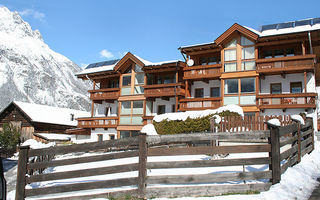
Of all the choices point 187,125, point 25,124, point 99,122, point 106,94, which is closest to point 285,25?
point 187,125

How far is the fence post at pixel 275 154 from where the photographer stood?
626 cm

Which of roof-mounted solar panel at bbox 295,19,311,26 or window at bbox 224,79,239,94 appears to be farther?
window at bbox 224,79,239,94

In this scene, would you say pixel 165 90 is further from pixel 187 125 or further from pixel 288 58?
pixel 288 58

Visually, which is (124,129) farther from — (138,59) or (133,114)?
(138,59)

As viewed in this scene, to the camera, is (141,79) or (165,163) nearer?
(165,163)

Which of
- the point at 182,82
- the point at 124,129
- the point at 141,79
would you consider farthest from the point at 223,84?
the point at 124,129

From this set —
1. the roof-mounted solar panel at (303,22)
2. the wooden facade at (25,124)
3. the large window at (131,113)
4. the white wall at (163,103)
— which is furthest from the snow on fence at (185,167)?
the wooden facade at (25,124)

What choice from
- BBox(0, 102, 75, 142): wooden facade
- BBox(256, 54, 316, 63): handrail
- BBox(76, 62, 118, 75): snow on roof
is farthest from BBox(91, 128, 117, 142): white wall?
BBox(256, 54, 316, 63): handrail

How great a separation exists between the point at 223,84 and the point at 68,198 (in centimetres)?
2150

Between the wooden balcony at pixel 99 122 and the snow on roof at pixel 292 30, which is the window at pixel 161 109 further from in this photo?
the snow on roof at pixel 292 30

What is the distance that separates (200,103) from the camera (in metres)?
26.3

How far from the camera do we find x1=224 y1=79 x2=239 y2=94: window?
2605cm

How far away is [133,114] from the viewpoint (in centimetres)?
3191

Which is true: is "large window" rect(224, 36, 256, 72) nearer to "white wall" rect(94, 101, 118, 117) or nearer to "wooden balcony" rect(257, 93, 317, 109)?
"wooden balcony" rect(257, 93, 317, 109)
